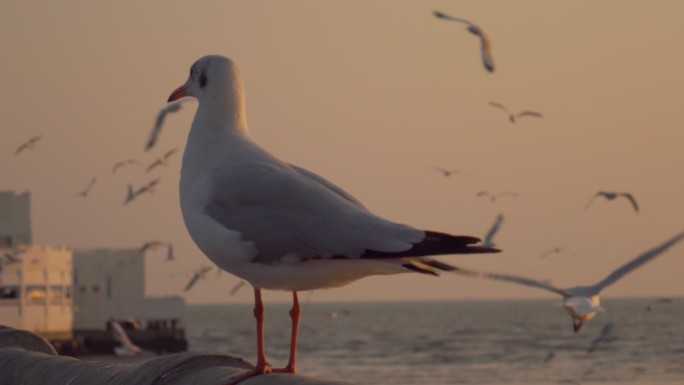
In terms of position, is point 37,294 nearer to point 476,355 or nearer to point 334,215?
point 476,355

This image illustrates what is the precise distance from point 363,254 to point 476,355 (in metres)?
93.5

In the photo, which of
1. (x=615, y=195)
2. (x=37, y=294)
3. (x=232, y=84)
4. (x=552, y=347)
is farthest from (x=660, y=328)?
(x=232, y=84)

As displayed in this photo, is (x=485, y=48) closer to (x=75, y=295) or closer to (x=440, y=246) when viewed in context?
(x=440, y=246)

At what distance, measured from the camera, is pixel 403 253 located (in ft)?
23.5

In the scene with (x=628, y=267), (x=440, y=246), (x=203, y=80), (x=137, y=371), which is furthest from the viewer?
(x=628, y=267)

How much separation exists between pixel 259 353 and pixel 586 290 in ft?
18.1

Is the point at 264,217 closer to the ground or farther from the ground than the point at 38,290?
farther from the ground

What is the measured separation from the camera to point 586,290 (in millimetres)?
12109

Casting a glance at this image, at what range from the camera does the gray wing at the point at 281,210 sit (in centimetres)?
767

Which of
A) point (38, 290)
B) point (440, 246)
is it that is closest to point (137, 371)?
point (440, 246)

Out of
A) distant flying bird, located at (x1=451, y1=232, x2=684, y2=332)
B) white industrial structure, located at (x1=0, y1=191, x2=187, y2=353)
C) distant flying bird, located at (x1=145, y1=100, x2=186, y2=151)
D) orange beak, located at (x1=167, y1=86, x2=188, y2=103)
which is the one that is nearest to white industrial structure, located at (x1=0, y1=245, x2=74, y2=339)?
white industrial structure, located at (x1=0, y1=191, x2=187, y2=353)

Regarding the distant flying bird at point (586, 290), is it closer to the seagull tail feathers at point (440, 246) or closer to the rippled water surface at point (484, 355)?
the seagull tail feathers at point (440, 246)

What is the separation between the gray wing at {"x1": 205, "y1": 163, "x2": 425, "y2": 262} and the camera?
7668 mm

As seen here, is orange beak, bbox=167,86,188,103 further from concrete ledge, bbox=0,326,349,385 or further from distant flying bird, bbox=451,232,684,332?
distant flying bird, bbox=451,232,684,332
